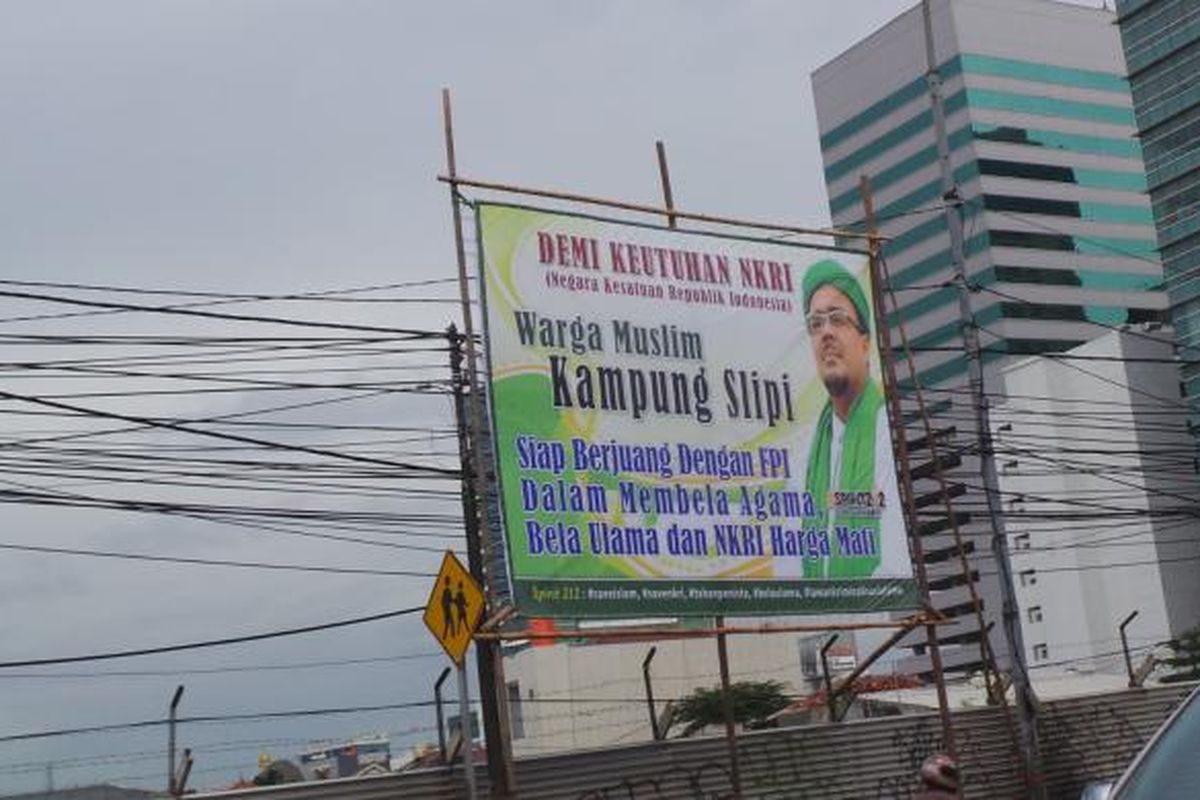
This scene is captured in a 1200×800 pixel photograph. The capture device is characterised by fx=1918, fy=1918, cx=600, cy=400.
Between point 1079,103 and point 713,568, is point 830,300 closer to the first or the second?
point 713,568

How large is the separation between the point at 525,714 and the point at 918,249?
180 feet

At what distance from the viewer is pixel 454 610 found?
14398 mm

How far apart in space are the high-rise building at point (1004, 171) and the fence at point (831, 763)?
313 feet

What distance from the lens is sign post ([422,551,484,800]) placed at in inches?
560

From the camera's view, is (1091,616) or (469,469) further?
(1091,616)

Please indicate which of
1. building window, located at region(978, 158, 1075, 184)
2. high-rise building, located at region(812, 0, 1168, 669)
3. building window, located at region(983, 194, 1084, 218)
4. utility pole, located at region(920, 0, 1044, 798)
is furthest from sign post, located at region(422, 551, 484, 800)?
building window, located at region(978, 158, 1075, 184)

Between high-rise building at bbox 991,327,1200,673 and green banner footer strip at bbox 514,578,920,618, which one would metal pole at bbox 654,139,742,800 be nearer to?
green banner footer strip at bbox 514,578,920,618

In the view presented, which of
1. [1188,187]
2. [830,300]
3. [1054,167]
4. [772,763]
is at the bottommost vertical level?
[772,763]

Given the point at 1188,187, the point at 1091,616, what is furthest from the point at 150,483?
the point at 1091,616

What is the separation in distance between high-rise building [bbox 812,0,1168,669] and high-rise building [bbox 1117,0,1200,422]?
1772cm

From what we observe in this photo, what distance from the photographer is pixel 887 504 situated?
19.5 m

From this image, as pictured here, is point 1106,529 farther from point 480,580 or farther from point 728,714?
point 480,580

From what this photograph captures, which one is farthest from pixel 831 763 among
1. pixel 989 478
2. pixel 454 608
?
pixel 454 608

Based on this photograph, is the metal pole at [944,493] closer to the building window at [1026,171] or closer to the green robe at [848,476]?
the green robe at [848,476]
